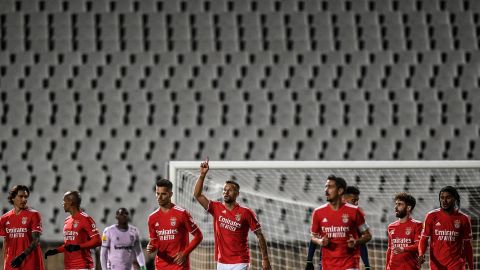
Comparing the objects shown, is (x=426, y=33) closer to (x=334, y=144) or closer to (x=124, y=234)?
(x=334, y=144)

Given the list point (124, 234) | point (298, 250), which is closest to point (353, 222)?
point (124, 234)

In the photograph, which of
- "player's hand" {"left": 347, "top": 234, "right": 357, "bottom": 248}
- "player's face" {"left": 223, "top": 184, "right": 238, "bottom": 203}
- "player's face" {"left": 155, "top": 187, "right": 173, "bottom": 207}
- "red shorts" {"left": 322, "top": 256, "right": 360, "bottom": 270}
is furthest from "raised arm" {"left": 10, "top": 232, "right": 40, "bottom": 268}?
"player's hand" {"left": 347, "top": 234, "right": 357, "bottom": 248}

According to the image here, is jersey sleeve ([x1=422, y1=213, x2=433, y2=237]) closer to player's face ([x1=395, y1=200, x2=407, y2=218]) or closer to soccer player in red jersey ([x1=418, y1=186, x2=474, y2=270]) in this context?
soccer player in red jersey ([x1=418, y1=186, x2=474, y2=270])

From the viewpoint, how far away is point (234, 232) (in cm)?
612

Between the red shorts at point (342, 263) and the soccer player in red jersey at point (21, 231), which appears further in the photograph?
the soccer player in red jersey at point (21, 231)

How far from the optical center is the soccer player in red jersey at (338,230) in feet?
17.6

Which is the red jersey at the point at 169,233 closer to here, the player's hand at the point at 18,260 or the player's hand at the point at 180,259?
the player's hand at the point at 180,259

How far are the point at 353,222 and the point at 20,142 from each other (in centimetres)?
835

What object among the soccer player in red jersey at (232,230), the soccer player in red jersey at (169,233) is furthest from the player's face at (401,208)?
the soccer player in red jersey at (169,233)

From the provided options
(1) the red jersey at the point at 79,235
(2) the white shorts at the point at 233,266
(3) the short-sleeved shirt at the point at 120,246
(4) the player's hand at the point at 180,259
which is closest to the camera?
(4) the player's hand at the point at 180,259

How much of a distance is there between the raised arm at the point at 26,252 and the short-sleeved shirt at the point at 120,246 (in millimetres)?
1115

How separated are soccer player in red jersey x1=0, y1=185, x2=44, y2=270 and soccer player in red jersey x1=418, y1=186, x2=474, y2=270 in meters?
3.23

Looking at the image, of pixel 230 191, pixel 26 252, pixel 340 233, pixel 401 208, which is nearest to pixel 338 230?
pixel 340 233

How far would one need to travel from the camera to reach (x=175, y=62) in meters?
12.9
